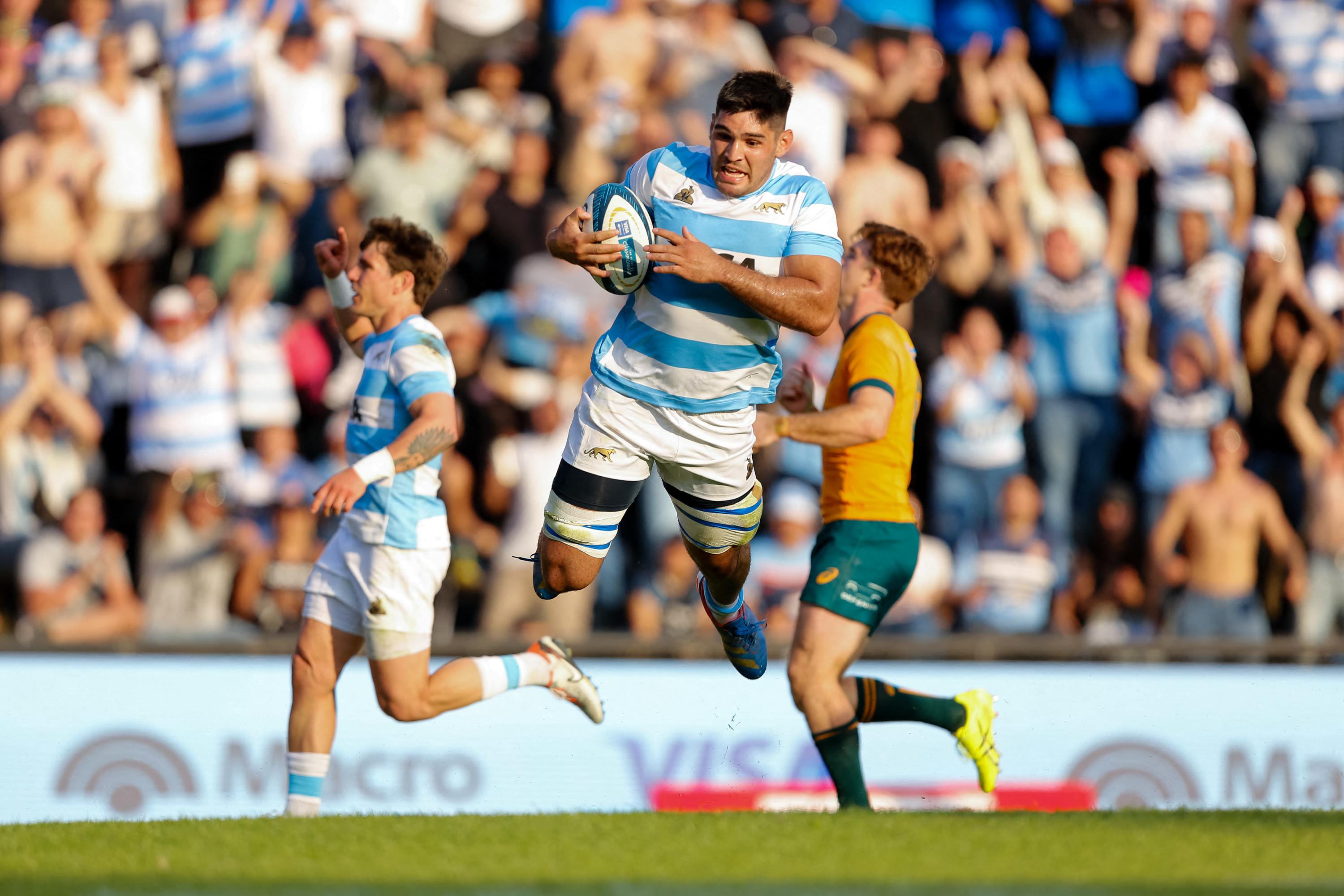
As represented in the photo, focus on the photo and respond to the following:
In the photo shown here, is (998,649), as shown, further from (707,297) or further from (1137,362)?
(707,297)

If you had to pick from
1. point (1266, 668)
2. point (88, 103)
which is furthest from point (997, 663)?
point (88, 103)

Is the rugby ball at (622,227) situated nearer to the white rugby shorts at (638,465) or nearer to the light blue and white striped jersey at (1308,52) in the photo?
the white rugby shorts at (638,465)

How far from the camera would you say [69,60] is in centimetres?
1212

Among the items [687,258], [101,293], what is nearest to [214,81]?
[101,293]

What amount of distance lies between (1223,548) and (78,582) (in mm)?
7721

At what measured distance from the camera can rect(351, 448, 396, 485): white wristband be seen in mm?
6090

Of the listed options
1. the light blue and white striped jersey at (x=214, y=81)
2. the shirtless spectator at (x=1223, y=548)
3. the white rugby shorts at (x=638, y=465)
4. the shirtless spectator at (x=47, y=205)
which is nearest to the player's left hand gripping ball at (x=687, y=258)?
the white rugby shorts at (x=638, y=465)

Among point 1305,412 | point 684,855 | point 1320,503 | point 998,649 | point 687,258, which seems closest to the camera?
point 684,855

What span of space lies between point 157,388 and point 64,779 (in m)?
3.18

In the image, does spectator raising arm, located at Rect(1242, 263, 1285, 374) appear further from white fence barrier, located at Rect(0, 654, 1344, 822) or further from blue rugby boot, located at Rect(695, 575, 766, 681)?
blue rugby boot, located at Rect(695, 575, 766, 681)

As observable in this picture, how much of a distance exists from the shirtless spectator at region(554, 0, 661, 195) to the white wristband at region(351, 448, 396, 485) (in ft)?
19.6

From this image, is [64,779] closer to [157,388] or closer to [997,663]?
[157,388]

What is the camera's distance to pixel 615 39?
1232 cm

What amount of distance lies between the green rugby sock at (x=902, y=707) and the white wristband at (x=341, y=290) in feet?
9.44
